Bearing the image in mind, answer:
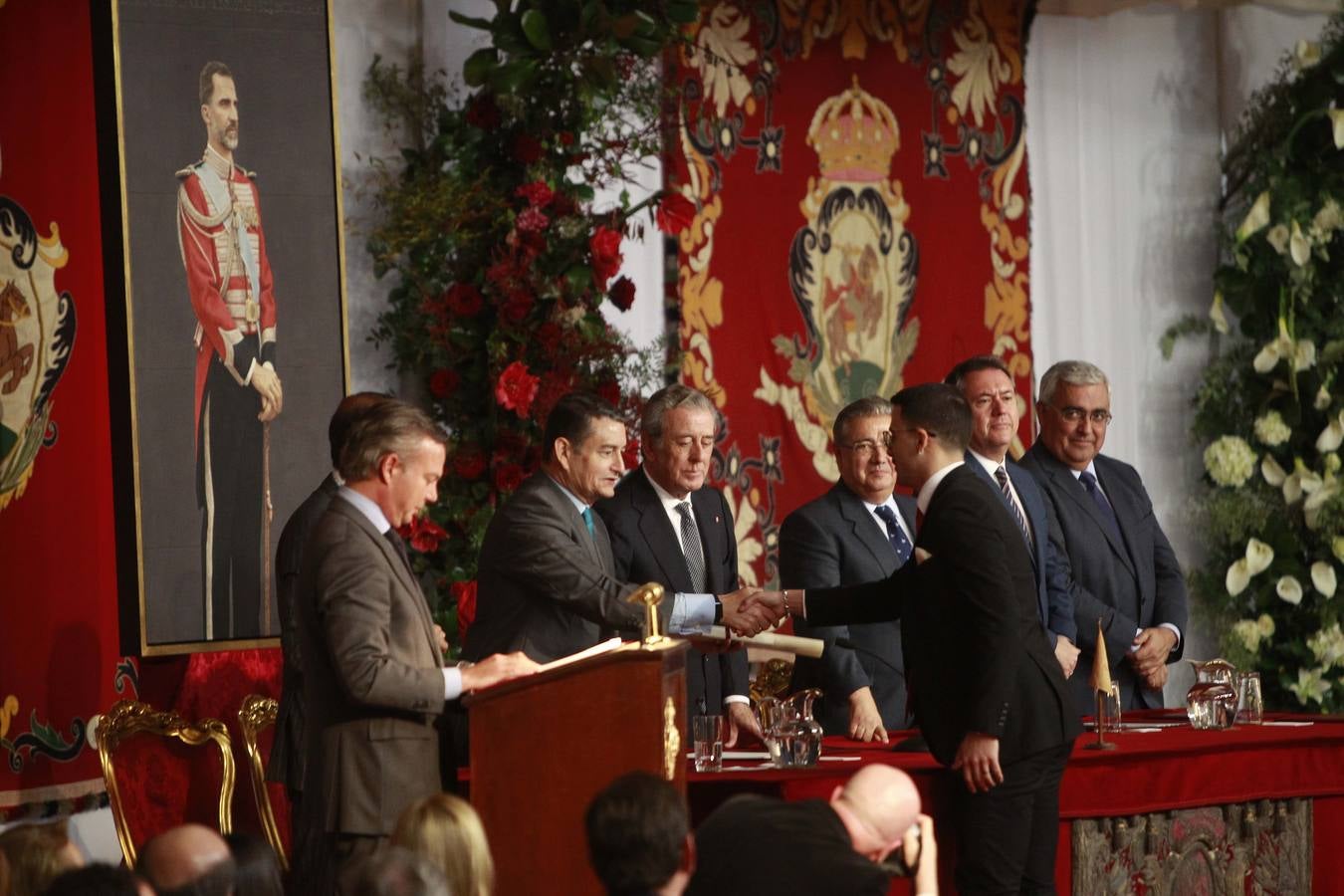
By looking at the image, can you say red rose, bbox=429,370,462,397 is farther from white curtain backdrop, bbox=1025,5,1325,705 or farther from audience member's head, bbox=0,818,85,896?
audience member's head, bbox=0,818,85,896

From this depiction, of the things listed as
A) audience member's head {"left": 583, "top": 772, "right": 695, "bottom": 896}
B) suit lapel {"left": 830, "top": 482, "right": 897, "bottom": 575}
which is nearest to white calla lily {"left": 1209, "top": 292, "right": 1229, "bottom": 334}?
suit lapel {"left": 830, "top": 482, "right": 897, "bottom": 575}

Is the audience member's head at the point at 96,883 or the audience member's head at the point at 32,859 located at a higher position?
the audience member's head at the point at 96,883

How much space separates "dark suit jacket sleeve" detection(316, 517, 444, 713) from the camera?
352cm

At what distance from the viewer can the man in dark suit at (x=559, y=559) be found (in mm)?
4457

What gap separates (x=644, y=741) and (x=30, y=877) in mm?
1247

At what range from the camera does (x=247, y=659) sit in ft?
18.3

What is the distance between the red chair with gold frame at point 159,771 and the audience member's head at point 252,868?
2.24 meters

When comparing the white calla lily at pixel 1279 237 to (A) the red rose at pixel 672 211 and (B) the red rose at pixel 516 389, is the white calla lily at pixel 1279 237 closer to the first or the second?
(A) the red rose at pixel 672 211

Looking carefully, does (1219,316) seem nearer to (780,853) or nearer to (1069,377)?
(1069,377)

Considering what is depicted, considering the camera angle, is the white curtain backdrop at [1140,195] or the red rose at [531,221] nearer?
the red rose at [531,221]

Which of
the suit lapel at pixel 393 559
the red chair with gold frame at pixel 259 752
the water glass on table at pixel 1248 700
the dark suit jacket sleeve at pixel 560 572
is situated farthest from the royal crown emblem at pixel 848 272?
the suit lapel at pixel 393 559

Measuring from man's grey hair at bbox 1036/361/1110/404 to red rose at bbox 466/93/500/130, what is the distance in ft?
6.63

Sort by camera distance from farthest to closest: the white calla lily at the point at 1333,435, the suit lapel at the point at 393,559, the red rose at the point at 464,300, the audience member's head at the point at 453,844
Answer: the white calla lily at the point at 1333,435
the red rose at the point at 464,300
the suit lapel at the point at 393,559
the audience member's head at the point at 453,844

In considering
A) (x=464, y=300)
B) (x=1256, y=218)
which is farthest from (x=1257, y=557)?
Answer: (x=464, y=300)
